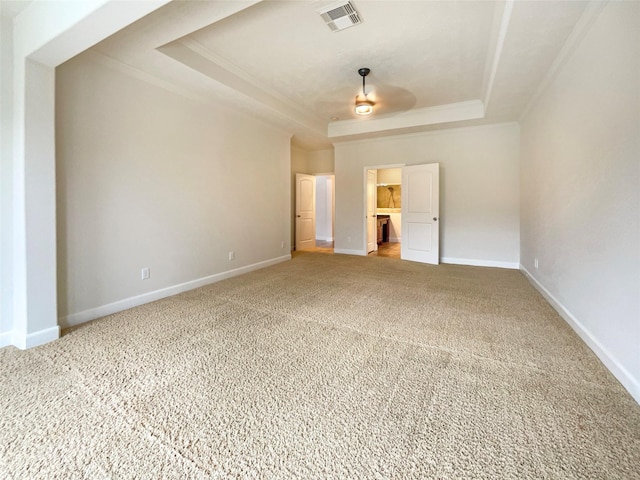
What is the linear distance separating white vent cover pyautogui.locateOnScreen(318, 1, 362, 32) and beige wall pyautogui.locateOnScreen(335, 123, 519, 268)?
12.3ft

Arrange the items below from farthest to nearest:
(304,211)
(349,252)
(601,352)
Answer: (304,211) < (349,252) < (601,352)

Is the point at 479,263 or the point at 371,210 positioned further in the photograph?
the point at 371,210

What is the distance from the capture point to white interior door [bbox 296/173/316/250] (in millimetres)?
7484

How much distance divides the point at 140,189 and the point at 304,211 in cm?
457

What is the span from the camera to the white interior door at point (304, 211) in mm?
7484

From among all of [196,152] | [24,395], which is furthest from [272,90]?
[24,395]

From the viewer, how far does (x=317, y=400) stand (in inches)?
68.8

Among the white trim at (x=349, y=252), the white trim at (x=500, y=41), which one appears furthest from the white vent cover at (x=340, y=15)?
the white trim at (x=349, y=252)

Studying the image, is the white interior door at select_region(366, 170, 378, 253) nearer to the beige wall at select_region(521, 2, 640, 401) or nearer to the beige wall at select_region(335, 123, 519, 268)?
the beige wall at select_region(335, 123, 519, 268)

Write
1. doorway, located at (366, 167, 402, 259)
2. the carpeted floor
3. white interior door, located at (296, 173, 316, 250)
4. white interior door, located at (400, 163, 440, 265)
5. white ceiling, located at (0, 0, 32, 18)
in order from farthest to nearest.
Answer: doorway, located at (366, 167, 402, 259), white interior door, located at (296, 173, 316, 250), white interior door, located at (400, 163, 440, 265), white ceiling, located at (0, 0, 32, 18), the carpeted floor

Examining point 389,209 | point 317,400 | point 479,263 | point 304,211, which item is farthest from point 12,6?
point 389,209

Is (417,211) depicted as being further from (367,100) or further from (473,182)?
(367,100)

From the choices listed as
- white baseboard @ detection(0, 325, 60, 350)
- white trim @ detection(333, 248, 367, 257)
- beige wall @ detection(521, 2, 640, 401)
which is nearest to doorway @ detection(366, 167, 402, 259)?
white trim @ detection(333, 248, 367, 257)

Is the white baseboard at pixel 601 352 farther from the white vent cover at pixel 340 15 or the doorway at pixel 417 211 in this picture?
the white vent cover at pixel 340 15
